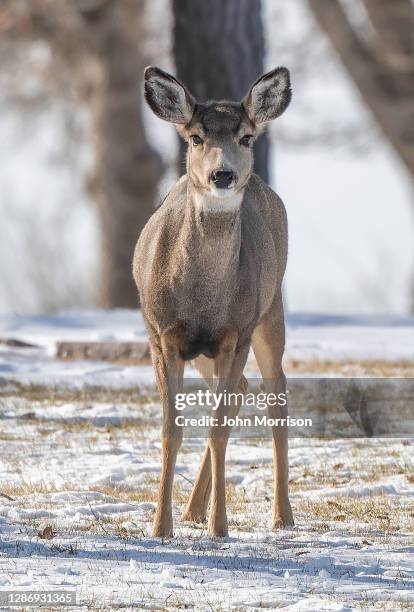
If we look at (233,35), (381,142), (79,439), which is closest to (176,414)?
(79,439)

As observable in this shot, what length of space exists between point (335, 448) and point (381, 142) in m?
19.5

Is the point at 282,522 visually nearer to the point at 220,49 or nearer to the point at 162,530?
the point at 162,530

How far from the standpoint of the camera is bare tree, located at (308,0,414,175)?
75.8 feet

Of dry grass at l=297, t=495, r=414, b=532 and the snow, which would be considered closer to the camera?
the snow

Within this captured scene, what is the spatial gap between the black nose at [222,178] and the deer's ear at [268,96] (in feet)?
1.96

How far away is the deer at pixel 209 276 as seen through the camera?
7.14m

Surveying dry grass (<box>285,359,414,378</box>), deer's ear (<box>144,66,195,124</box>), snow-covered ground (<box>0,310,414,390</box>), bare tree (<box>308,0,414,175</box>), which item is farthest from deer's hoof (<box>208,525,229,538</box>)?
bare tree (<box>308,0,414,175</box>)

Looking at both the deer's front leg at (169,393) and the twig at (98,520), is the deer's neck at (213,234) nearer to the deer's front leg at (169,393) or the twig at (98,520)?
the deer's front leg at (169,393)

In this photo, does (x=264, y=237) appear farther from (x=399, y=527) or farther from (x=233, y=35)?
(x=233, y=35)

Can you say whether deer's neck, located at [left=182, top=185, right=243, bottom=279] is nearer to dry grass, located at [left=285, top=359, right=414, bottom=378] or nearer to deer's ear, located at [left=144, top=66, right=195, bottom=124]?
deer's ear, located at [left=144, top=66, right=195, bottom=124]

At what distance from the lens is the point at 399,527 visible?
279 inches

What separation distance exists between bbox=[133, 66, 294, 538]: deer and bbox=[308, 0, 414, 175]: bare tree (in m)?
15.6

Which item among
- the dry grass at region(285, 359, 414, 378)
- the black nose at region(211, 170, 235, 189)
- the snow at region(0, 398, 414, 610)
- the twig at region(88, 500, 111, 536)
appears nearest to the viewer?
the snow at region(0, 398, 414, 610)

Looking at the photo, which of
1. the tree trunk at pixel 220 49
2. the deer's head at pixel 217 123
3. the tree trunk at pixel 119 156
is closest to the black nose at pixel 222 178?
the deer's head at pixel 217 123
